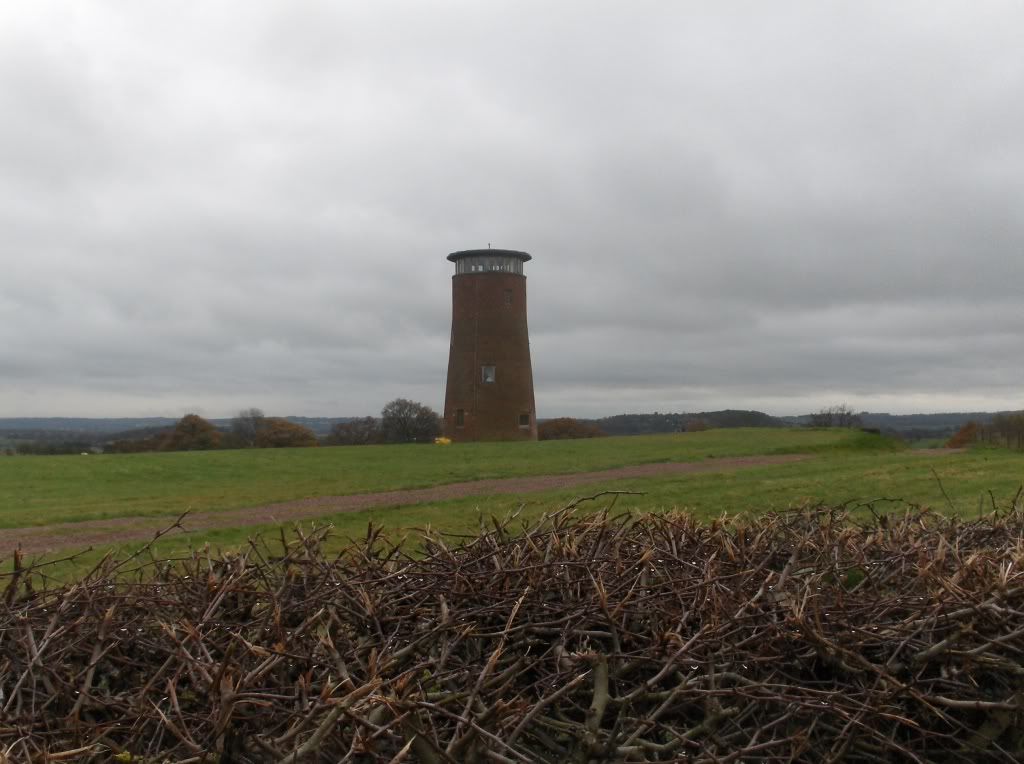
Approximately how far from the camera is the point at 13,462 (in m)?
30.9

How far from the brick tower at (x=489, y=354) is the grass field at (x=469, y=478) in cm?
824

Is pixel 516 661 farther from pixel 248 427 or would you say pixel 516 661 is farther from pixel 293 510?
pixel 248 427

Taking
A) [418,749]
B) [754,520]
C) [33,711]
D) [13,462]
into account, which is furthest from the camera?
[13,462]

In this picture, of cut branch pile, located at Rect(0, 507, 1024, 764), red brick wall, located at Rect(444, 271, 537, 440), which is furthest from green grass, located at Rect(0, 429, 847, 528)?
cut branch pile, located at Rect(0, 507, 1024, 764)

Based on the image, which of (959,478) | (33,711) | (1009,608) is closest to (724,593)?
(1009,608)

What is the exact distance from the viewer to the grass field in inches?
663

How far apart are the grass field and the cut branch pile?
6.24 m

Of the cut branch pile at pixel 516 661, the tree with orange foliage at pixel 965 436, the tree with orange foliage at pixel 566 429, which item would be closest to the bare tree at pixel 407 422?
the tree with orange foliage at pixel 566 429

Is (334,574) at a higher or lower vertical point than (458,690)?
higher

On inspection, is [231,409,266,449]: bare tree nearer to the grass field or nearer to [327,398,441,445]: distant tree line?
[327,398,441,445]: distant tree line

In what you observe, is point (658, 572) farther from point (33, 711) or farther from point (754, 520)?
point (33, 711)

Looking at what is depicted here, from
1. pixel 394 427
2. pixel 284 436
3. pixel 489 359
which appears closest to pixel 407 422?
pixel 394 427

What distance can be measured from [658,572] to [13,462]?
32.2 m

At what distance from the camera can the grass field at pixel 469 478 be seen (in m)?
16.8
